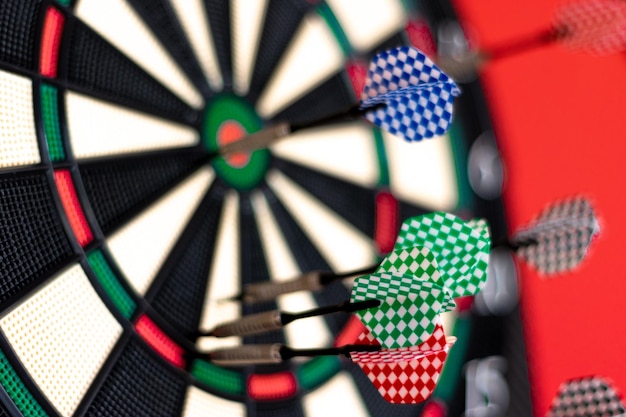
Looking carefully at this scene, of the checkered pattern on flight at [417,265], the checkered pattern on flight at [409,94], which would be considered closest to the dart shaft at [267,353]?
the checkered pattern on flight at [417,265]

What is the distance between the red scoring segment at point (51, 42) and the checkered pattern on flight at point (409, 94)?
0.53 meters

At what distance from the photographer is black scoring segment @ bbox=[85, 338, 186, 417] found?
1321 millimetres

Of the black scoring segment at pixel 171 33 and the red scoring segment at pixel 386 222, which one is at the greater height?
the black scoring segment at pixel 171 33

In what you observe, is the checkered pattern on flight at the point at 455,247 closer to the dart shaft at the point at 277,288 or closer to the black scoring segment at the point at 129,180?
the dart shaft at the point at 277,288

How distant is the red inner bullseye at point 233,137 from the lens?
1643mm

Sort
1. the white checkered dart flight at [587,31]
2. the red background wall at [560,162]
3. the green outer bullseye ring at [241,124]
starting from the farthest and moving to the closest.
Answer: the red background wall at [560,162], the white checkered dart flight at [587,31], the green outer bullseye ring at [241,124]

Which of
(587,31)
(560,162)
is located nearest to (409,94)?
(587,31)

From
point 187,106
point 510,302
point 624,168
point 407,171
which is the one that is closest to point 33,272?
point 187,106

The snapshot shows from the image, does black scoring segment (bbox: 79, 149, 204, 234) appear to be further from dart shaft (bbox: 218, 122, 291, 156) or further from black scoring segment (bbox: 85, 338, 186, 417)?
black scoring segment (bbox: 85, 338, 186, 417)

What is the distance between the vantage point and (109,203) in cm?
139

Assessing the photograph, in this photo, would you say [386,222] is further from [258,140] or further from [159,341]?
[159,341]

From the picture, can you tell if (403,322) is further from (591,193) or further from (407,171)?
(591,193)

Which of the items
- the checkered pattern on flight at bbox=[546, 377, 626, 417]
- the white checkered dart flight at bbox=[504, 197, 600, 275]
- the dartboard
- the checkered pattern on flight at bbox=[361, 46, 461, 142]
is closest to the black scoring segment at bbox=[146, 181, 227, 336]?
the dartboard

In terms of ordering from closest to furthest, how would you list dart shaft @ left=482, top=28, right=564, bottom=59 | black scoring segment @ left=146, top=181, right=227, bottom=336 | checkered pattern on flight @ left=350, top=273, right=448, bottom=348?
1. checkered pattern on flight @ left=350, top=273, right=448, bottom=348
2. black scoring segment @ left=146, top=181, right=227, bottom=336
3. dart shaft @ left=482, top=28, right=564, bottom=59
